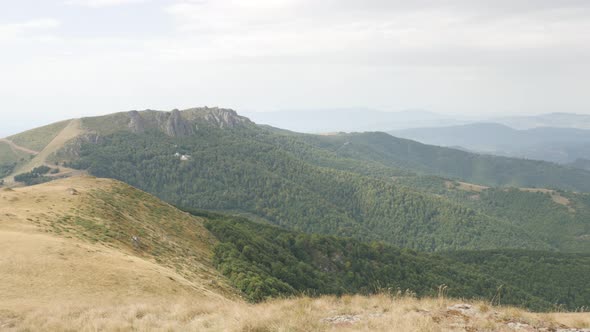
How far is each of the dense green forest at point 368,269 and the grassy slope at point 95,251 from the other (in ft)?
21.7

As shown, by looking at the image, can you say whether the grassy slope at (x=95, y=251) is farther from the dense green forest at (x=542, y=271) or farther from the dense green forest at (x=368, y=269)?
the dense green forest at (x=542, y=271)

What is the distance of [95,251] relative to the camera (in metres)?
30.6

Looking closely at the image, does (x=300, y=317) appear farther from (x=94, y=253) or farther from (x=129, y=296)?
(x=94, y=253)

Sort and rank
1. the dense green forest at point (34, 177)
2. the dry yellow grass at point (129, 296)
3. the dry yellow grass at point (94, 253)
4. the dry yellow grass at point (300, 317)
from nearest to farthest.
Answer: the dry yellow grass at point (300, 317), the dry yellow grass at point (129, 296), the dry yellow grass at point (94, 253), the dense green forest at point (34, 177)

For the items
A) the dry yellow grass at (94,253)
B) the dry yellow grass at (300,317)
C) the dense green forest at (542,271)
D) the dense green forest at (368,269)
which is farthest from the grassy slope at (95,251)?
the dense green forest at (542,271)

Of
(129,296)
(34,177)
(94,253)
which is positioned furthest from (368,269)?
(34,177)

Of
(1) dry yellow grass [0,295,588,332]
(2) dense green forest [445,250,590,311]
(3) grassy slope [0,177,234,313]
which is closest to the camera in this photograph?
(1) dry yellow grass [0,295,588,332]

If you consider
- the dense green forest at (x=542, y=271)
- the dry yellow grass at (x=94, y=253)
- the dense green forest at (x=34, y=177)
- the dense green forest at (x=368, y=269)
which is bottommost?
the dense green forest at (x=542, y=271)

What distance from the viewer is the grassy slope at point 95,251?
73.4ft

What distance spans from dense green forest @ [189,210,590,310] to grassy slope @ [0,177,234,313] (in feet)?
21.7

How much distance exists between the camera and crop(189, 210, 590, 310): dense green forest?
52.6 metres

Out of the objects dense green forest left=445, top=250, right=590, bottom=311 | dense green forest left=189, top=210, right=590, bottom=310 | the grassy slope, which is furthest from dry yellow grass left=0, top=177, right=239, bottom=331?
dense green forest left=445, top=250, right=590, bottom=311

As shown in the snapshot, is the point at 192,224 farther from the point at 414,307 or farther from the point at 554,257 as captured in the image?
the point at 554,257

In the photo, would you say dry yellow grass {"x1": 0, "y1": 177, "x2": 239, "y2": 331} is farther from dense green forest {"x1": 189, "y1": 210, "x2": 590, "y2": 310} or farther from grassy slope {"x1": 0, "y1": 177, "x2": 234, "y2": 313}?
dense green forest {"x1": 189, "y1": 210, "x2": 590, "y2": 310}
